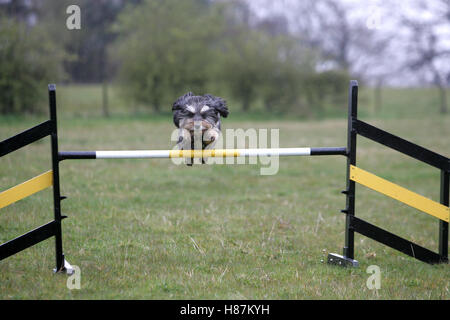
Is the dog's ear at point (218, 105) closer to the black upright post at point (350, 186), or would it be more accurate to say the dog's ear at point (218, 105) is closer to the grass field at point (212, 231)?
the black upright post at point (350, 186)

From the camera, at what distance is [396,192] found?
4840 mm

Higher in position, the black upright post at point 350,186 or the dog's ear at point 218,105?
the dog's ear at point 218,105

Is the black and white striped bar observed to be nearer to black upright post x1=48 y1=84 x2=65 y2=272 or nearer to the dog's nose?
black upright post x1=48 y1=84 x2=65 y2=272

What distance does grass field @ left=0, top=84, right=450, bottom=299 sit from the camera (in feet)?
14.1

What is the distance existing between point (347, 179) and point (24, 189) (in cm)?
323

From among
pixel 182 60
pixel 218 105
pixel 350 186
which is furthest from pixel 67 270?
pixel 182 60

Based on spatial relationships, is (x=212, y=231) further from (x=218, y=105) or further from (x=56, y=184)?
(x=56, y=184)

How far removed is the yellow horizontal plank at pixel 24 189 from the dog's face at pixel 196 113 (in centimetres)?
137

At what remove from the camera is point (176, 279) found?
442 cm

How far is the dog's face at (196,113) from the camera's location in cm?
444

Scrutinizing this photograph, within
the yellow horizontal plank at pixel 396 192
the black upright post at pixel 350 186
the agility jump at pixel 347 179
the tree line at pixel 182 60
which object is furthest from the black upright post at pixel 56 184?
the tree line at pixel 182 60

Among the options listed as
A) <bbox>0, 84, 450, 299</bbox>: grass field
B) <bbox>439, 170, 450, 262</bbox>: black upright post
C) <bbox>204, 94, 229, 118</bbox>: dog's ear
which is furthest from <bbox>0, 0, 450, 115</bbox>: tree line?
<bbox>204, 94, 229, 118</bbox>: dog's ear
